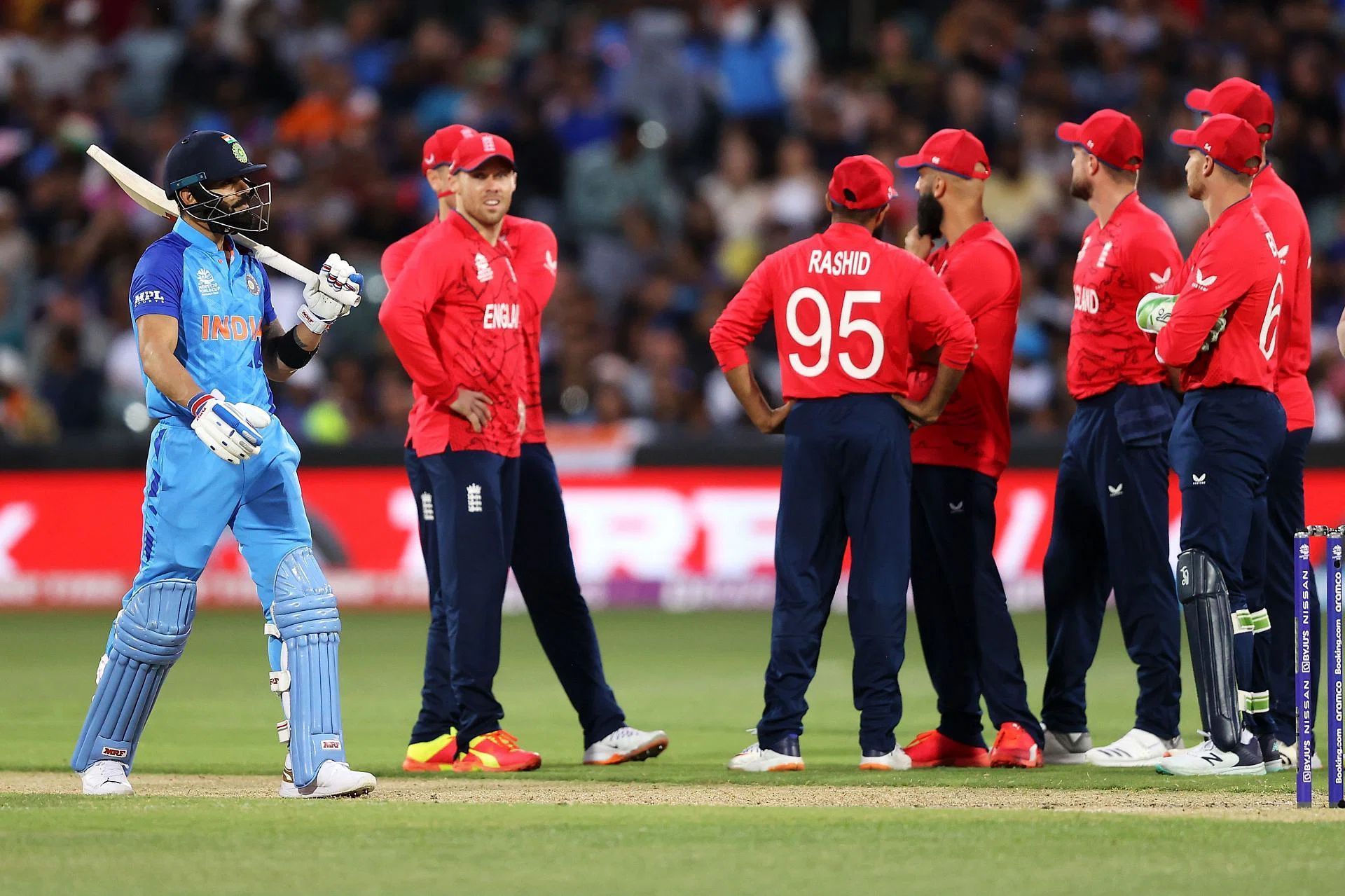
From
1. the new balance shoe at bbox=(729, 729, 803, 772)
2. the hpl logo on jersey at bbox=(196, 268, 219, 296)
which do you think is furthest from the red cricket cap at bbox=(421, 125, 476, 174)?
the new balance shoe at bbox=(729, 729, 803, 772)

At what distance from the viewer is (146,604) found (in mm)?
7184

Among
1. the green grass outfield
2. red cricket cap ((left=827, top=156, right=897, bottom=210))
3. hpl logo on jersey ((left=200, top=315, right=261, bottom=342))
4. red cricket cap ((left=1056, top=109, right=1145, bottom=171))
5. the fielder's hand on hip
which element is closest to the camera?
the green grass outfield

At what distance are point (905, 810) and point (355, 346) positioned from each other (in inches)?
451

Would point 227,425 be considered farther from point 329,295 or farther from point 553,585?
point 553,585

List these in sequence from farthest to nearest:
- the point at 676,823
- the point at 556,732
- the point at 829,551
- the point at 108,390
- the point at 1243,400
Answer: the point at 108,390 < the point at 556,732 < the point at 829,551 < the point at 1243,400 < the point at 676,823

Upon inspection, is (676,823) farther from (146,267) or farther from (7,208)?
(7,208)

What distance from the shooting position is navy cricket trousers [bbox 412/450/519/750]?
332 inches

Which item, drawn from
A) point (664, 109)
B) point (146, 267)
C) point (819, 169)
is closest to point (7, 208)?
point (664, 109)

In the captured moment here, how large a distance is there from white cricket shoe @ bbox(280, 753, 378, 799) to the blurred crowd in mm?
8926

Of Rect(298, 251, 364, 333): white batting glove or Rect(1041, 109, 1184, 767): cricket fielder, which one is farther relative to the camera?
Rect(1041, 109, 1184, 767): cricket fielder

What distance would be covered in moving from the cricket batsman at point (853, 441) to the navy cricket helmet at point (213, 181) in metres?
2.14

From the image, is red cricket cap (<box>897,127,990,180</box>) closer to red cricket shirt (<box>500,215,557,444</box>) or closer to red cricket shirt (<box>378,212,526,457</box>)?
red cricket shirt (<box>500,215,557,444</box>)

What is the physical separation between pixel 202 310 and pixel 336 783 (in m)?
1.77

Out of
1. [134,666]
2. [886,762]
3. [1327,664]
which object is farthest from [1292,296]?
[134,666]
